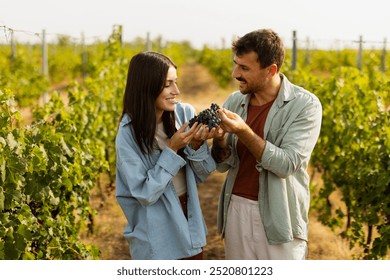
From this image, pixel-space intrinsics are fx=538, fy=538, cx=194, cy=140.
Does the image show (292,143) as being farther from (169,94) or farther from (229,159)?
(169,94)

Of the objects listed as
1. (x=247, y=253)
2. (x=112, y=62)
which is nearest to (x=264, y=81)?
(x=247, y=253)

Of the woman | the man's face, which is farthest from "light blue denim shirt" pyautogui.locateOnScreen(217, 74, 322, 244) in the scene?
the woman

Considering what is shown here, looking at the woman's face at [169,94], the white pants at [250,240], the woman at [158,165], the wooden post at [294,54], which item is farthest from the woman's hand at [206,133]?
the wooden post at [294,54]

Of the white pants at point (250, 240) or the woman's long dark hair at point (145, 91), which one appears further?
the white pants at point (250, 240)

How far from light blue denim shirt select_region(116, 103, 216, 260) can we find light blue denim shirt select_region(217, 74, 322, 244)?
223 millimetres

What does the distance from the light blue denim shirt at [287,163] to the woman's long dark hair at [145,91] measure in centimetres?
45

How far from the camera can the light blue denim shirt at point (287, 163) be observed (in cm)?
241

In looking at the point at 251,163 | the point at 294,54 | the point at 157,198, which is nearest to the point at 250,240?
the point at 251,163

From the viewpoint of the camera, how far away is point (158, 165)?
7.54 feet

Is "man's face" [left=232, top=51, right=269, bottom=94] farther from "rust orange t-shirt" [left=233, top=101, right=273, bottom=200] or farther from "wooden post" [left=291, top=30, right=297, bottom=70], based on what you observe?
"wooden post" [left=291, top=30, right=297, bottom=70]

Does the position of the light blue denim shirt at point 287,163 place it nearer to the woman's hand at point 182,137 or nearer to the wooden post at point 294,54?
the woman's hand at point 182,137
